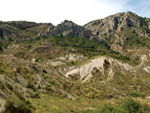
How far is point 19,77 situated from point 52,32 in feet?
536

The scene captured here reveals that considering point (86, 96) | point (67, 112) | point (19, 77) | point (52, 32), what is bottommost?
point (86, 96)

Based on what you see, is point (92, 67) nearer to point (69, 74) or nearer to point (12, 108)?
point (69, 74)

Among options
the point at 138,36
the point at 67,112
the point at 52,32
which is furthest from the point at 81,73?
the point at 138,36

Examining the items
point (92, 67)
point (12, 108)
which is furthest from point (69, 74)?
point (12, 108)

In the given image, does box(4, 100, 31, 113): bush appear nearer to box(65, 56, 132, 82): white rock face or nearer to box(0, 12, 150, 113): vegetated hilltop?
box(0, 12, 150, 113): vegetated hilltop

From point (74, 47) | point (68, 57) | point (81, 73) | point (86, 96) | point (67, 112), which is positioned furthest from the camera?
point (74, 47)

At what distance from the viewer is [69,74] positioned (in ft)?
270

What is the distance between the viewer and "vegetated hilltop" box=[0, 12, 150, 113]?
22484 mm

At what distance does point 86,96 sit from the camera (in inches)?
1543

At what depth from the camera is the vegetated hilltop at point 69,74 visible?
73.8 ft

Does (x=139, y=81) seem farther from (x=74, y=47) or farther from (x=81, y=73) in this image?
(x=74, y=47)

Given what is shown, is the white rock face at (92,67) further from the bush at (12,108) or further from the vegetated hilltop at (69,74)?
the bush at (12,108)

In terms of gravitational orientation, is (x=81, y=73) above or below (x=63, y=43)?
below

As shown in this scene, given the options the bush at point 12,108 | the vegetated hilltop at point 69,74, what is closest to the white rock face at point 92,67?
the vegetated hilltop at point 69,74
